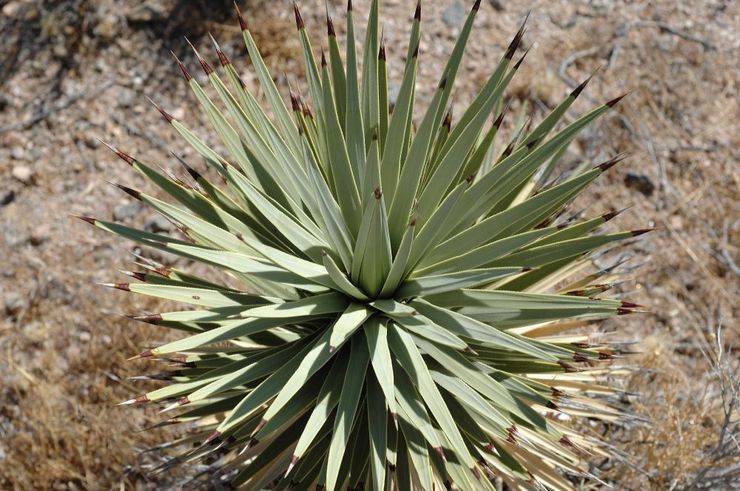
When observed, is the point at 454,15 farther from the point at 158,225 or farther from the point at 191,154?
the point at 158,225

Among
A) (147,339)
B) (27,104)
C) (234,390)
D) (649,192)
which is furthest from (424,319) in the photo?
(27,104)

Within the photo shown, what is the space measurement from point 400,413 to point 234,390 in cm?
53

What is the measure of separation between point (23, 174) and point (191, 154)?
0.95 meters

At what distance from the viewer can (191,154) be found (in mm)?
3822

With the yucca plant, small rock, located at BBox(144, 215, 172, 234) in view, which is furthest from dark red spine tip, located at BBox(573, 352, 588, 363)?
small rock, located at BBox(144, 215, 172, 234)

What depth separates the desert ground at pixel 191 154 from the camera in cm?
313

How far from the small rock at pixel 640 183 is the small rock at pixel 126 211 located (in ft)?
9.22

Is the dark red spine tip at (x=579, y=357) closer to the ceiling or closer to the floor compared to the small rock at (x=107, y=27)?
closer to the floor

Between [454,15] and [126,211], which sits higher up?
[454,15]

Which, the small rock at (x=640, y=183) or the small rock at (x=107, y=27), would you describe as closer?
the small rock at (x=640, y=183)

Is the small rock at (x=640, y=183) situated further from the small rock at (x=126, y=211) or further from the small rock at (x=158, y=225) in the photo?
the small rock at (x=126, y=211)

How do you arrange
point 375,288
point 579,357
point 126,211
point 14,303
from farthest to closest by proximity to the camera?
point 126,211 → point 14,303 → point 375,288 → point 579,357

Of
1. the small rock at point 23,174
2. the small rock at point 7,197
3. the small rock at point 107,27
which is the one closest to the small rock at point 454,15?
the small rock at point 107,27

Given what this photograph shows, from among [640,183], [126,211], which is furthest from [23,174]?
[640,183]
